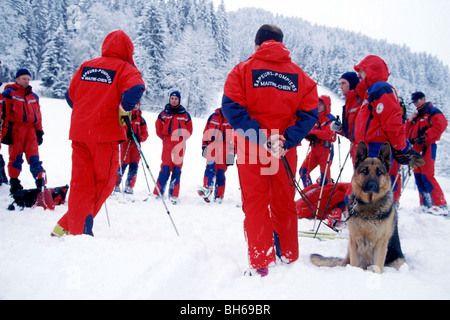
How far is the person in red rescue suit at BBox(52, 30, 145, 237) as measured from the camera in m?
2.67

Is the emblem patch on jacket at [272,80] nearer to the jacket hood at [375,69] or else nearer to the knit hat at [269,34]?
the knit hat at [269,34]

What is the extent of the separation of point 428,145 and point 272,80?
17.8 feet

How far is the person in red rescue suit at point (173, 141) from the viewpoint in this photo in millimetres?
5875

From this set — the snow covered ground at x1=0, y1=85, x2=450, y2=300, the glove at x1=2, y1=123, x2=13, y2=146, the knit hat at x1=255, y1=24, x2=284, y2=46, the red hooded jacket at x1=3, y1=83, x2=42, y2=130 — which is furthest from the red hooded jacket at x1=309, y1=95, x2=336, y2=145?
the glove at x1=2, y1=123, x2=13, y2=146

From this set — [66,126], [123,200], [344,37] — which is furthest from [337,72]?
[123,200]

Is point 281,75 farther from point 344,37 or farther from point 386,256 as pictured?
point 344,37

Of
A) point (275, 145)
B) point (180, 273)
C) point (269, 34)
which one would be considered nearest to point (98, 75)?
point (269, 34)

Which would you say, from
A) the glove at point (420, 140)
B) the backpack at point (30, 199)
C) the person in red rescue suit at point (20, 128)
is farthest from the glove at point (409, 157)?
the person in red rescue suit at point (20, 128)

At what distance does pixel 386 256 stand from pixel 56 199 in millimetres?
5304

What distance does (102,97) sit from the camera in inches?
108

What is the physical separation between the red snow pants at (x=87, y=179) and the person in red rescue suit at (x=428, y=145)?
6.28m

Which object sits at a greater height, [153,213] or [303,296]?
[303,296]

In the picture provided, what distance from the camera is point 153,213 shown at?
4.68 meters

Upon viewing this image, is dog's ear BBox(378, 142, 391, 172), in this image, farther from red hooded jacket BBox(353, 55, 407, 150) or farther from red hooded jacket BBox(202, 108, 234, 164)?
red hooded jacket BBox(202, 108, 234, 164)
